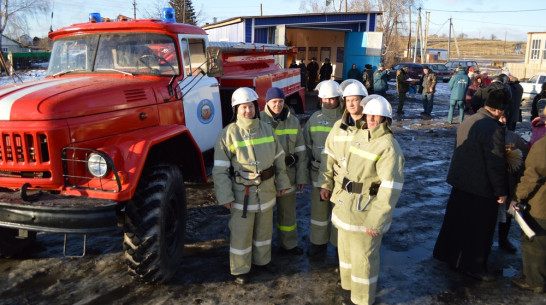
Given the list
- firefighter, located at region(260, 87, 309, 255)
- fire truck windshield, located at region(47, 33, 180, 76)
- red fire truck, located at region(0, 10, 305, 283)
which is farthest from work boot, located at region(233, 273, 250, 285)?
fire truck windshield, located at region(47, 33, 180, 76)

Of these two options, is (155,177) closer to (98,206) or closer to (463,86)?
(98,206)

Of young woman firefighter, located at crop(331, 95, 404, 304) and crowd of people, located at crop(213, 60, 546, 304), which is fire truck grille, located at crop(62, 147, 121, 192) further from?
young woman firefighter, located at crop(331, 95, 404, 304)

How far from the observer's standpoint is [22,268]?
4.05 meters

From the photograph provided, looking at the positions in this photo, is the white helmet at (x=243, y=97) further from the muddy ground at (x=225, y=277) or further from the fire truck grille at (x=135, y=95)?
the muddy ground at (x=225, y=277)

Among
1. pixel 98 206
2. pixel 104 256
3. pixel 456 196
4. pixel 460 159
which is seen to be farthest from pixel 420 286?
pixel 104 256

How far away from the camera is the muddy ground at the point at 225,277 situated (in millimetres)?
3604

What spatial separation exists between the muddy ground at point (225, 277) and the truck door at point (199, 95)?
1169 mm

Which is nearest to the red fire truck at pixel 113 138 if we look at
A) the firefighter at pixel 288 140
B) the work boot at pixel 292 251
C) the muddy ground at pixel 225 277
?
the muddy ground at pixel 225 277

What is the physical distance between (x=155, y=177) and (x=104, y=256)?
4.26 ft

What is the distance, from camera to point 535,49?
98.1ft

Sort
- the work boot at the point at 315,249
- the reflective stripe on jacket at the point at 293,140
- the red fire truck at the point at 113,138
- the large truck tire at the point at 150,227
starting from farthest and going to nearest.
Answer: the work boot at the point at 315,249 < the reflective stripe on jacket at the point at 293,140 < the large truck tire at the point at 150,227 < the red fire truck at the point at 113,138

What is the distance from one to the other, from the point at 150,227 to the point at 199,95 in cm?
205

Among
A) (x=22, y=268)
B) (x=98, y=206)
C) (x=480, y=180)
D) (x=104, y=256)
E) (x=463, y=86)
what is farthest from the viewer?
(x=463, y=86)

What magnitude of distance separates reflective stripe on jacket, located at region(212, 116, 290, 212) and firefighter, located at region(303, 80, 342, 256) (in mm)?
636
